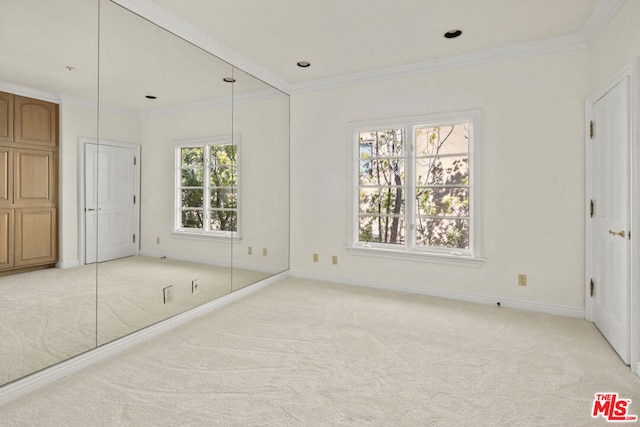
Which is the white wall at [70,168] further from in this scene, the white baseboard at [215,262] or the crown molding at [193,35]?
the crown molding at [193,35]

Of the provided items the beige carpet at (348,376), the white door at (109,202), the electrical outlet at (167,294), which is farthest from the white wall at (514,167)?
the white door at (109,202)

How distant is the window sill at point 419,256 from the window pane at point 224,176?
168cm

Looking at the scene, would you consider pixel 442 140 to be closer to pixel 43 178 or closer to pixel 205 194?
pixel 205 194

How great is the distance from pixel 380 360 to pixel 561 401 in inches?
41.0

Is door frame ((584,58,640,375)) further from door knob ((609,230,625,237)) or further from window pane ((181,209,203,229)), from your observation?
window pane ((181,209,203,229))

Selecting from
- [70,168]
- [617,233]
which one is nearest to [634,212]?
[617,233]

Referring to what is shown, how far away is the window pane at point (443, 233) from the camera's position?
12.3 ft

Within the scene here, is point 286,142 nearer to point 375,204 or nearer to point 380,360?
point 375,204

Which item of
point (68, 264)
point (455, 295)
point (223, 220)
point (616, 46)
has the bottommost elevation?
point (455, 295)

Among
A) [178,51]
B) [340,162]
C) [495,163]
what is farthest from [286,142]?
[495,163]

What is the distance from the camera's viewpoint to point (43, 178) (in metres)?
2.04

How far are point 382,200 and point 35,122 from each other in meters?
3.29

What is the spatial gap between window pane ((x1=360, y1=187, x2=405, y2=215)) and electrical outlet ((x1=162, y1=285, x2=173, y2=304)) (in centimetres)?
237

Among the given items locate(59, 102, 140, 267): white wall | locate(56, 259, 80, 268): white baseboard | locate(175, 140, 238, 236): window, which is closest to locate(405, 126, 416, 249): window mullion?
locate(175, 140, 238, 236): window
